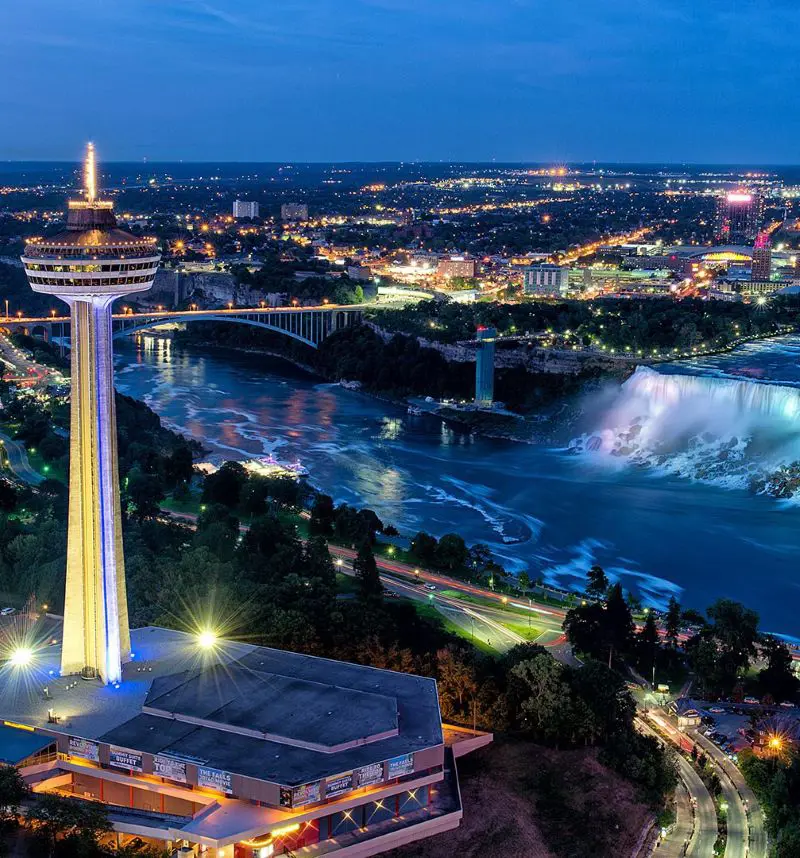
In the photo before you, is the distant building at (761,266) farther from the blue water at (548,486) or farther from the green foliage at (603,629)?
the green foliage at (603,629)

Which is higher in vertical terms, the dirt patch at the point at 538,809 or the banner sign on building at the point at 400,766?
the banner sign on building at the point at 400,766

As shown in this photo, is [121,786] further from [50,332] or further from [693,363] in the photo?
[50,332]

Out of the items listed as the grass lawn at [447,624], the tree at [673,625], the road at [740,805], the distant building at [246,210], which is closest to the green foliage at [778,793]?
the road at [740,805]

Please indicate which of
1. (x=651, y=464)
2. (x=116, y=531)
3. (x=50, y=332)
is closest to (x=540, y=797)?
(x=116, y=531)

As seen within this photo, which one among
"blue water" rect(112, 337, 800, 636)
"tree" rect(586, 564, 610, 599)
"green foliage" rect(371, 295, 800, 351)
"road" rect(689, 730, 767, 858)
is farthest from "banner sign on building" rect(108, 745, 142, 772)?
"green foliage" rect(371, 295, 800, 351)

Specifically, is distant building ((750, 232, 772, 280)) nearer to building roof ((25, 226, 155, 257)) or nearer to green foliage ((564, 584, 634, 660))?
green foliage ((564, 584, 634, 660))

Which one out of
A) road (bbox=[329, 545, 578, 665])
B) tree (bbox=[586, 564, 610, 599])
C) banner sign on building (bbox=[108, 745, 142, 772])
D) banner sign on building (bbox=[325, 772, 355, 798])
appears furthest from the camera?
tree (bbox=[586, 564, 610, 599])
